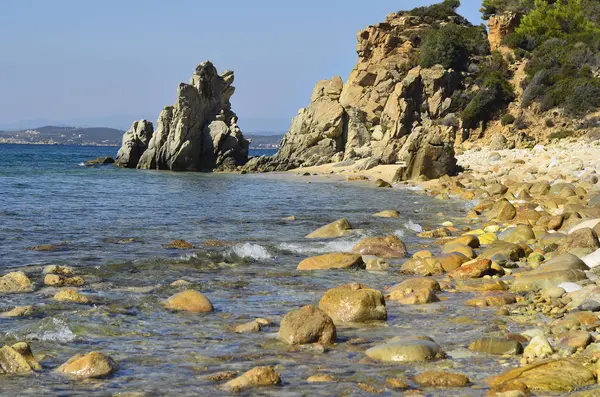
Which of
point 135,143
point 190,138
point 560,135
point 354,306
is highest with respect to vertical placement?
point 560,135

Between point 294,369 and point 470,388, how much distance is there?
1.69 m

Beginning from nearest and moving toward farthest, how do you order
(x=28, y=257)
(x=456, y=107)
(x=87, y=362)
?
(x=87, y=362)
(x=28, y=257)
(x=456, y=107)

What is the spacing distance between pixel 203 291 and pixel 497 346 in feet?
15.8

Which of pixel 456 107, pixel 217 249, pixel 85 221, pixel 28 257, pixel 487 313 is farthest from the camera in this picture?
pixel 456 107

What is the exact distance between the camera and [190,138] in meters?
54.1

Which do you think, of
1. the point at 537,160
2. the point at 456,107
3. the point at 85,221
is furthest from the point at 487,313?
the point at 456,107

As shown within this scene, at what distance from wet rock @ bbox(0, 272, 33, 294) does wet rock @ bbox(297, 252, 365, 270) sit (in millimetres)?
4515

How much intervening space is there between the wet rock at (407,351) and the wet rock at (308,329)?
59 cm

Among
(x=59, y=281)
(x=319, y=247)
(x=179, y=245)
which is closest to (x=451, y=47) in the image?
(x=319, y=247)

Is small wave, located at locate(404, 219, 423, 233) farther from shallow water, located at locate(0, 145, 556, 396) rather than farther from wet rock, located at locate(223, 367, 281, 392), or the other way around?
wet rock, located at locate(223, 367, 281, 392)

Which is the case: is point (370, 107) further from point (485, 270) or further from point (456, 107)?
point (485, 270)

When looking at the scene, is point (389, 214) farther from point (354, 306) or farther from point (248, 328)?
point (248, 328)

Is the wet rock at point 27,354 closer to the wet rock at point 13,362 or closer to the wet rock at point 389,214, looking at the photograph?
the wet rock at point 13,362

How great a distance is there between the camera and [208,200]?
27.7m
